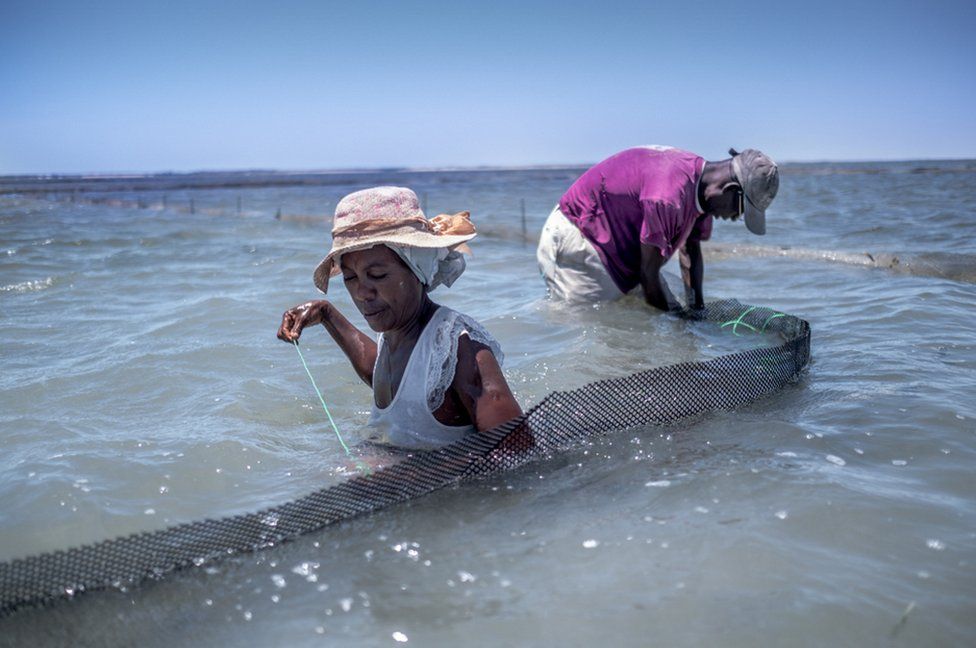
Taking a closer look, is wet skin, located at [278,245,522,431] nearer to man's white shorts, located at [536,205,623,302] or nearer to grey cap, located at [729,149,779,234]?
grey cap, located at [729,149,779,234]

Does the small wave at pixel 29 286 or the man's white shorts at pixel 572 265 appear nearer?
the man's white shorts at pixel 572 265

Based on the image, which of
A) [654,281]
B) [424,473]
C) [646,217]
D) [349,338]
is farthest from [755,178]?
[424,473]

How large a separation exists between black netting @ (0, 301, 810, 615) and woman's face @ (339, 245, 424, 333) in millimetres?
495

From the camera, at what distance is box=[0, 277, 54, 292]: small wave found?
8.06 meters

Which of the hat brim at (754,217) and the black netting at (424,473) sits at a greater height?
the hat brim at (754,217)

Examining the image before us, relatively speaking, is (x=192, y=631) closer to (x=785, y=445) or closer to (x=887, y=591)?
(x=887, y=591)

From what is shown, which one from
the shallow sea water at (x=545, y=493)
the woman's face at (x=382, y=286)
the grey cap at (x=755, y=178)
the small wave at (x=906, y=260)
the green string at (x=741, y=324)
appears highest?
the grey cap at (x=755, y=178)

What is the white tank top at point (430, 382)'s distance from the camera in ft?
9.19

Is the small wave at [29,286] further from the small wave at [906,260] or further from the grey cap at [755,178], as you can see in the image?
the small wave at [906,260]

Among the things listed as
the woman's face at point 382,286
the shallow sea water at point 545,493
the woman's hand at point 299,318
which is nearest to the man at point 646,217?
the shallow sea water at point 545,493

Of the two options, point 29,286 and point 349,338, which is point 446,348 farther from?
point 29,286

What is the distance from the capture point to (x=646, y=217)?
5070 mm

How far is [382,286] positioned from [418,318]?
0.21m

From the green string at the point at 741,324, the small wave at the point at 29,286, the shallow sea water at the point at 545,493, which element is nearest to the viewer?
the shallow sea water at the point at 545,493
